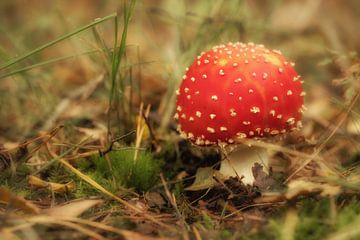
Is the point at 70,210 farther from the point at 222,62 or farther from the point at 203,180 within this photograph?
the point at 222,62

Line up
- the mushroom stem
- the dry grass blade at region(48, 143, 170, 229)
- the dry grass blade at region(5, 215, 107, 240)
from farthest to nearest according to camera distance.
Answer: the mushroom stem, the dry grass blade at region(48, 143, 170, 229), the dry grass blade at region(5, 215, 107, 240)

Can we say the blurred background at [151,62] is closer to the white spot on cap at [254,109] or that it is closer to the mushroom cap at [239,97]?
the mushroom cap at [239,97]

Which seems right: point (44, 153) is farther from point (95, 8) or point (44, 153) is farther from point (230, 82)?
point (95, 8)

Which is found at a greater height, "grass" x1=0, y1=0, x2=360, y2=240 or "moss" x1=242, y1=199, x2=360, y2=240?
"grass" x1=0, y1=0, x2=360, y2=240

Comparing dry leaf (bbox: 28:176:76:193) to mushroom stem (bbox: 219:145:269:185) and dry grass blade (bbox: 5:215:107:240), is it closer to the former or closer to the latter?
dry grass blade (bbox: 5:215:107:240)

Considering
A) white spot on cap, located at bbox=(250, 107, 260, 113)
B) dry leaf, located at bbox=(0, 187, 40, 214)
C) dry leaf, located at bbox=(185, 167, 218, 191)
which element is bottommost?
dry leaf, located at bbox=(185, 167, 218, 191)

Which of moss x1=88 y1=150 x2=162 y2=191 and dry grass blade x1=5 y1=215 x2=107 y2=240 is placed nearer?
dry grass blade x1=5 y1=215 x2=107 y2=240

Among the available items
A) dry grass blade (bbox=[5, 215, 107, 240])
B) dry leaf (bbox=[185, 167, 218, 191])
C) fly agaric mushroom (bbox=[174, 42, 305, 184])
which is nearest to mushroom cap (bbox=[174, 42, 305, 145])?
fly agaric mushroom (bbox=[174, 42, 305, 184])

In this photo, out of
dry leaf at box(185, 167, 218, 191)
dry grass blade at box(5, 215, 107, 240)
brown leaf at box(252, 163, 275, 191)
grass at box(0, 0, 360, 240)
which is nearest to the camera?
dry grass blade at box(5, 215, 107, 240)

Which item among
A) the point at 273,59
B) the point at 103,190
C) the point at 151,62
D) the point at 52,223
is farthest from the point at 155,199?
the point at 273,59
